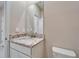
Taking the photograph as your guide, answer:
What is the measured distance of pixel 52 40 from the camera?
1937 millimetres

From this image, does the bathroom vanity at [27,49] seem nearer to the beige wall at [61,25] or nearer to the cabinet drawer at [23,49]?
the cabinet drawer at [23,49]

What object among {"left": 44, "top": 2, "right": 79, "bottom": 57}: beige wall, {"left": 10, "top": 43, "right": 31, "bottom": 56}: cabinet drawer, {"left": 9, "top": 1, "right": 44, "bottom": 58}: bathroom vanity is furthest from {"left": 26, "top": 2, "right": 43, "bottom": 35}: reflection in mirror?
{"left": 10, "top": 43, "right": 31, "bottom": 56}: cabinet drawer

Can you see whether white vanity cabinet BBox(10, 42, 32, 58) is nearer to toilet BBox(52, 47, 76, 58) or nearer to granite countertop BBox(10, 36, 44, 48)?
granite countertop BBox(10, 36, 44, 48)

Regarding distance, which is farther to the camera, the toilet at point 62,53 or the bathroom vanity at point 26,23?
the bathroom vanity at point 26,23

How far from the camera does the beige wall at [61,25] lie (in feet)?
5.28

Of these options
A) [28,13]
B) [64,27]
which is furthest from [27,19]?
[64,27]

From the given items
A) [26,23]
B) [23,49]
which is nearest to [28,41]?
[23,49]

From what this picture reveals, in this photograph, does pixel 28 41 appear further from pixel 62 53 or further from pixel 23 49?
pixel 62 53

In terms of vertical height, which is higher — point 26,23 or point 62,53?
point 26,23

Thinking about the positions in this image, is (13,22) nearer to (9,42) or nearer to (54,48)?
(9,42)

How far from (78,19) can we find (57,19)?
398 millimetres

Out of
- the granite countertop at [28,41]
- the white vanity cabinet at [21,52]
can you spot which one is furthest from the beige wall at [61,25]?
the white vanity cabinet at [21,52]

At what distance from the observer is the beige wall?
1610 millimetres

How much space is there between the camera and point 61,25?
1.78m
